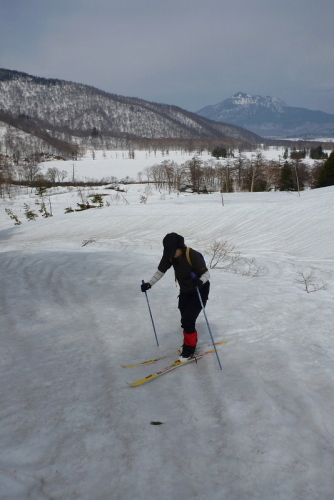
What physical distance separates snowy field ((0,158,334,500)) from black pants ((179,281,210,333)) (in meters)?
0.61

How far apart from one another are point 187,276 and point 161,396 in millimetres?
1749

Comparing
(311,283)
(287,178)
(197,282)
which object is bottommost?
(311,283)

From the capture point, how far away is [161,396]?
Result: 3.97 meters

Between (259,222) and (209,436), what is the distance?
18.2m

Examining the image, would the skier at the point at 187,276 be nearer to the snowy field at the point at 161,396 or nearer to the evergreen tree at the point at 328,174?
the snowy field at the point at 161,396

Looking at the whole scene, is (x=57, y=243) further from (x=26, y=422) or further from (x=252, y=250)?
(x=26, y=422)

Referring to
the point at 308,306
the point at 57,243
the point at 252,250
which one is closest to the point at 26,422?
the point at 308,306

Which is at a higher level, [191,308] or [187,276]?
[187,276]

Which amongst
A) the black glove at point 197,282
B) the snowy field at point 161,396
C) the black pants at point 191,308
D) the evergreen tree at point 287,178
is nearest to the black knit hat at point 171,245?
the black glove at point 197,282

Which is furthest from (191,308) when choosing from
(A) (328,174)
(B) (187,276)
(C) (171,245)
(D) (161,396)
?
(A) (328,174)

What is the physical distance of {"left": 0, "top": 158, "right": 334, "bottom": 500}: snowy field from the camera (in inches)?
108

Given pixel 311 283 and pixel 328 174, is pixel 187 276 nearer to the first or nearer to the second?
pixel 311 283

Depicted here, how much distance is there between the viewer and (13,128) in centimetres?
17675

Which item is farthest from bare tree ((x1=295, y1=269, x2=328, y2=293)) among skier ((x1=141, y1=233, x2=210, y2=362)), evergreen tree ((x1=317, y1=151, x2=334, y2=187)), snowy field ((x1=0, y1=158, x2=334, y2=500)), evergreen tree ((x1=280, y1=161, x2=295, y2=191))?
evergreen tree ((x1=280, y1=161, x2=295, y2=191))
